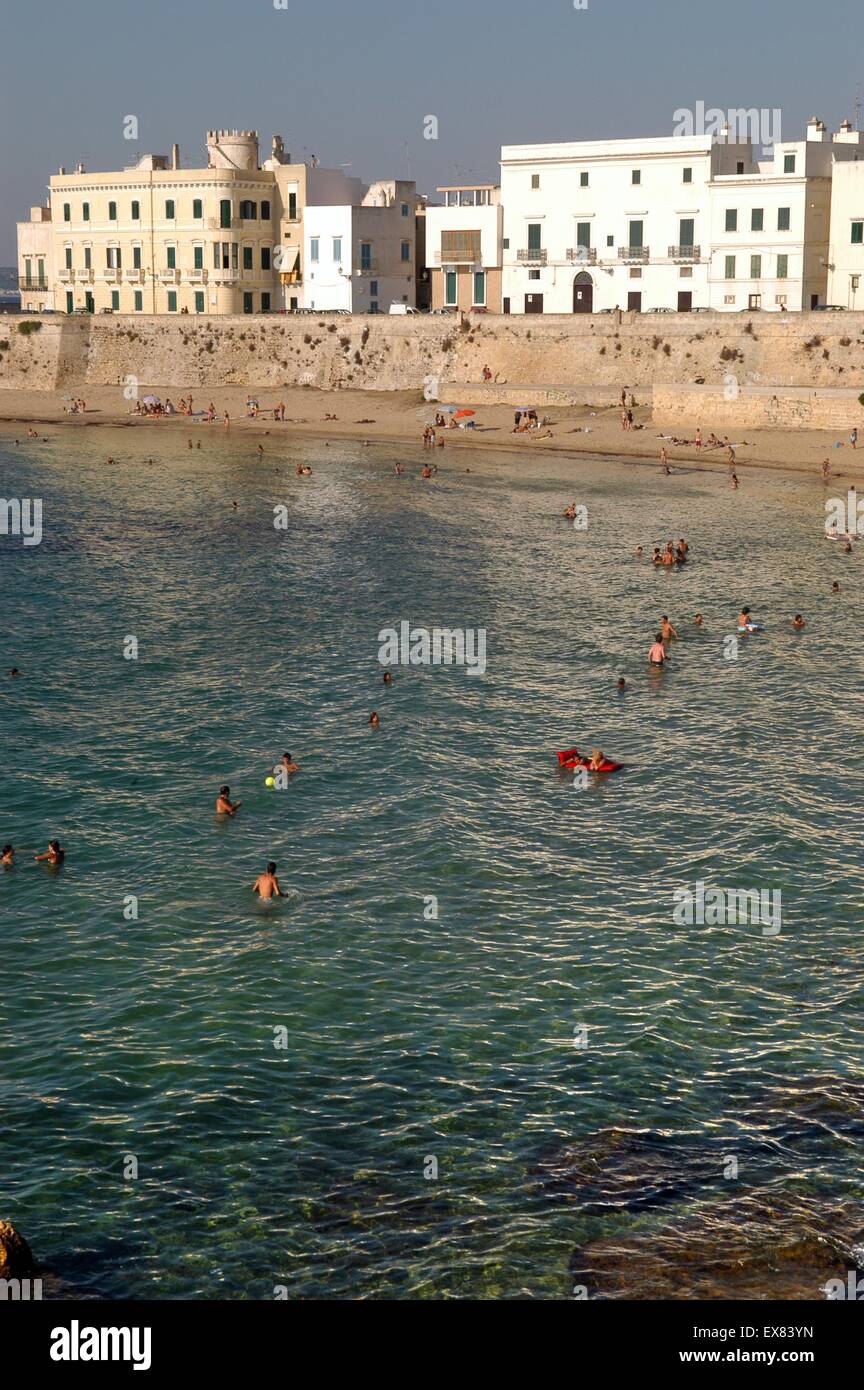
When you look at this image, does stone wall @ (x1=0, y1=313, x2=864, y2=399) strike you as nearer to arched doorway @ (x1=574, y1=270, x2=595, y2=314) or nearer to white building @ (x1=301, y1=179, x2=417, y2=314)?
arched doorway @ (x1=574, y1=270, x2=595, y2=314)

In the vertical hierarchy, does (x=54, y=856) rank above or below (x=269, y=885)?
above

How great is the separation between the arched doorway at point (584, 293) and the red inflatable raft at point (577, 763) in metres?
58.2

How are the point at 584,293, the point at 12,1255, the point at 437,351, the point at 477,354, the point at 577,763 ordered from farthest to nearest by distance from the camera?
the point at 437,351 < the point at 477,354 < the point at 584,293 < the point at 577,763 < the point at 12,1255

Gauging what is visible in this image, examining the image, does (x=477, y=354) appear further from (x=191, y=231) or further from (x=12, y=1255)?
(x=12, y=1255)

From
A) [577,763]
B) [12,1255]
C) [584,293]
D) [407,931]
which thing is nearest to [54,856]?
[407,931]

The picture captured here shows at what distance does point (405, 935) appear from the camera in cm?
2327

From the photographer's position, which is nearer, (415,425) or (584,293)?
(415,425)

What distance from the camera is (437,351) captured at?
85438mm

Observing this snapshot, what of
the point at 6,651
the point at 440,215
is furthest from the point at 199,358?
the point at 6,651

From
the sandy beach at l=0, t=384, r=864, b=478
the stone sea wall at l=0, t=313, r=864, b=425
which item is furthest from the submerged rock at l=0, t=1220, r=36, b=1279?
the stone sea wall at l=0, t=313, r=864, b=425

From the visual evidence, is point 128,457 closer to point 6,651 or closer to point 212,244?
point 212,244

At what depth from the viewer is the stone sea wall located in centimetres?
7319

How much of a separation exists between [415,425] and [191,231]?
2425cm

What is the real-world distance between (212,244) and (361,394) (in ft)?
52.8
